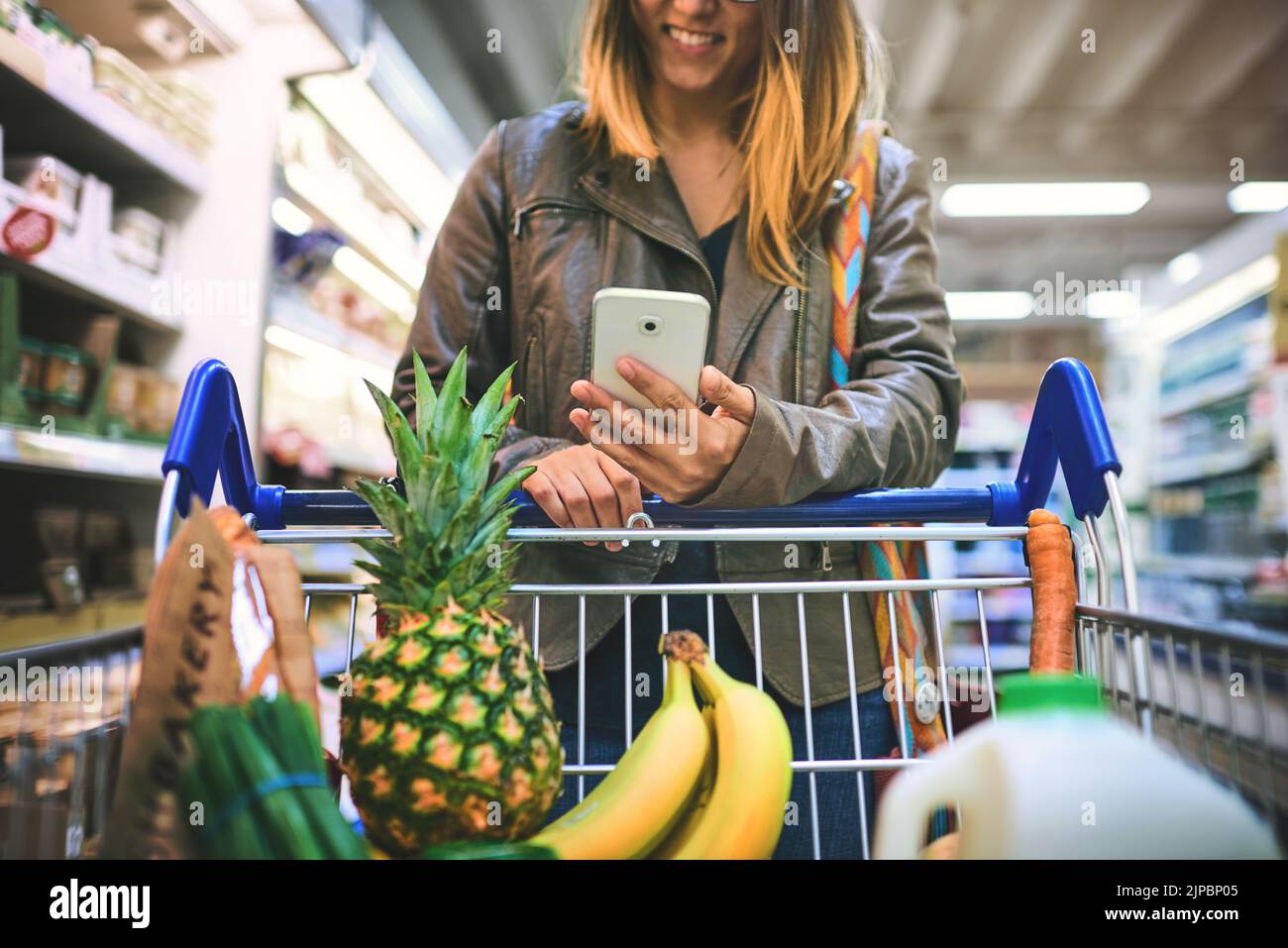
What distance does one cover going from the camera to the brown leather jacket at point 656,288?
121 cm

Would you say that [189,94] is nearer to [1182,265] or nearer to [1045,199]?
[1045,199]

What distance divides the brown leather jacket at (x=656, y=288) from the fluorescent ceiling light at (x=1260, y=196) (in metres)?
7.60

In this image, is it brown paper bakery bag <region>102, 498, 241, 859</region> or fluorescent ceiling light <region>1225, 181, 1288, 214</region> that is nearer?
brown paper bakery bag <region>102, 498, 241, 859</region>

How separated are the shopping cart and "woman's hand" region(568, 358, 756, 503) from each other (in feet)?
0.18

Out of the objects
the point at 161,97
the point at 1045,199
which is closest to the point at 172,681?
the point at 161,97

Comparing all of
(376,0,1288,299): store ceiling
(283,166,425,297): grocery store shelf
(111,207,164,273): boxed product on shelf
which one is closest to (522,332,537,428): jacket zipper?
(111,207,164,273): boxed product on shelf

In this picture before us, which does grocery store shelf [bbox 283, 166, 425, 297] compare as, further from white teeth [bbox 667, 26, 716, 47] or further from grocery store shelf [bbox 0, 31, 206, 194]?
white teeth [bbox 667, 26, 716, 47]

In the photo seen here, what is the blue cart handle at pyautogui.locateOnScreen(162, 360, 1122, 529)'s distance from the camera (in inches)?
37.1

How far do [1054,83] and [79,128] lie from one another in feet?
20.3

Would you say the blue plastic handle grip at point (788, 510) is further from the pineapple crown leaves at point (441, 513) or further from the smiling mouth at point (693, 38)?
the smiling mouth at point (693, 38)

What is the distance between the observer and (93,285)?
2.48 meters
